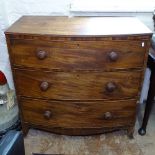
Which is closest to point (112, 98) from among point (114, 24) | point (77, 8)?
point (114, 24)

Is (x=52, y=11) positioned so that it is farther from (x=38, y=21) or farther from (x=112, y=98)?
(x=112, y=98)

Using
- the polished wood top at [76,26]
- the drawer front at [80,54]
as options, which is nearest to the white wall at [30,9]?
the polished wood top at [76,26]

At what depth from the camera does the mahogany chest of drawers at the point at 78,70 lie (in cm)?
128

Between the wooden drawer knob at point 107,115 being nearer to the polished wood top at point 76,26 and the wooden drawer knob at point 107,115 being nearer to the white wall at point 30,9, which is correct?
the polished wood top at point 76,26

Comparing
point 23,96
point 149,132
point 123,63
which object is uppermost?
point 123,63

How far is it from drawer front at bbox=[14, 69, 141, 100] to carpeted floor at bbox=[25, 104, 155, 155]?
41cm

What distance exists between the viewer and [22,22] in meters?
1.47

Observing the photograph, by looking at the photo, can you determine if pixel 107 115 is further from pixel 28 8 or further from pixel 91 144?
pixel 28 8

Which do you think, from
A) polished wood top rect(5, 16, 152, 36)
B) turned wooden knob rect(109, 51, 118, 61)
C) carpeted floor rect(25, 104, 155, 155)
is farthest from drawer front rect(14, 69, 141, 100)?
carpeted floor rect(25, 104, 155, 155)

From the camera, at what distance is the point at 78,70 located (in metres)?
1.35

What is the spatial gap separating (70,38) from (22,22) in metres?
0.41

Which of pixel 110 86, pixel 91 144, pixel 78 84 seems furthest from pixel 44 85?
pixel 91 144

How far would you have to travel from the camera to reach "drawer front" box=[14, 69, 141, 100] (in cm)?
139

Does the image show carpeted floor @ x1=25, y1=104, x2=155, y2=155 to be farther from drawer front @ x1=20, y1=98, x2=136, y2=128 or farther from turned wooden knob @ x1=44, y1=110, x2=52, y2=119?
turned wooden knob @ x1=44, y1=110, x2=52, y2=119
